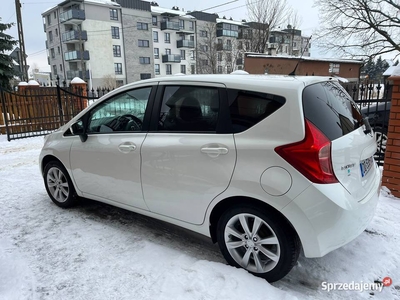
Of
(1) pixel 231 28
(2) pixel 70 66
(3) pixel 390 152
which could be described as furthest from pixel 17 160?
(1) pixel 231 28

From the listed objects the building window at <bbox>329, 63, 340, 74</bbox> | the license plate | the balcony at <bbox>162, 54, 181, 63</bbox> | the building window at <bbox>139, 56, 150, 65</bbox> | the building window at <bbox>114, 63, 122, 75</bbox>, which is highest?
the balcony at <bbox>162, 54, 181, 63</bbox>

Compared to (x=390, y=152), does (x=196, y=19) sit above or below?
above

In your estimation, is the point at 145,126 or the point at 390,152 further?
the point at 390,152

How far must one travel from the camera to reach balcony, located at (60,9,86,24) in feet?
125

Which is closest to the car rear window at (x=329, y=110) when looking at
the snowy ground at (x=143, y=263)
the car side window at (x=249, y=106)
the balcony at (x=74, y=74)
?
the car side window at (x=249, y=106)

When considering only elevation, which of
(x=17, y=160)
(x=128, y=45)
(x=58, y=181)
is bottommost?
(x=17, y=160)

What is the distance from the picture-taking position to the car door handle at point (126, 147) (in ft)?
9.86

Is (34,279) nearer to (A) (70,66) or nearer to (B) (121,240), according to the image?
(B) (121,240)

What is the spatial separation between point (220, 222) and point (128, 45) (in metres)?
45.3

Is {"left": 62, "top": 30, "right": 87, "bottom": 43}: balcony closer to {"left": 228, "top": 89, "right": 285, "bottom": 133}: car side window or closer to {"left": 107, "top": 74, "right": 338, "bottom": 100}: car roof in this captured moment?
{"left": 107, "top": 74, "right": 338, "bottom": 100}: car roof

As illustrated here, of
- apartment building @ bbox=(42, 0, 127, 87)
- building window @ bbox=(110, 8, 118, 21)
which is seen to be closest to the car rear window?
apartment building @ bbox=(42, 0, 127, 87)

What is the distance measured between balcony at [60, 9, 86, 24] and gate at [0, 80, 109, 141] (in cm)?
3243

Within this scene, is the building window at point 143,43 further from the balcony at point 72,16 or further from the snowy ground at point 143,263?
the snowy ground at point 143,263

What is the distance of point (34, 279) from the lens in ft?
8.34
